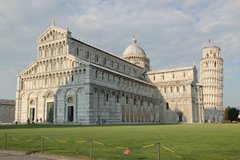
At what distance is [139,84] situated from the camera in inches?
2798

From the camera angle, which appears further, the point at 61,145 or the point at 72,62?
the point at 72,62

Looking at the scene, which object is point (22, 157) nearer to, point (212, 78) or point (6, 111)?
point (6, 111)

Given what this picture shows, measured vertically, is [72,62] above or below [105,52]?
below

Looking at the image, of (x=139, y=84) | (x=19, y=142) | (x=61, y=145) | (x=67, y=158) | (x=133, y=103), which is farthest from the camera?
(x=139, y=84)

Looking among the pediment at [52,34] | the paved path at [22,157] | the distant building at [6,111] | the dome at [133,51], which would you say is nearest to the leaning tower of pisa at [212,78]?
the dome at [133,51]

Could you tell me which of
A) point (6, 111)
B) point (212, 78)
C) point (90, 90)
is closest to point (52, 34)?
point (90, 90)

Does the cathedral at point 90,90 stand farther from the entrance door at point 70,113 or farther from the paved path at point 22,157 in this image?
the paved path at point 22,157

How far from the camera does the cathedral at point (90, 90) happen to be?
51.3 meters

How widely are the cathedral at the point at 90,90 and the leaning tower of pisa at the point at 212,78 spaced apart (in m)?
29.2

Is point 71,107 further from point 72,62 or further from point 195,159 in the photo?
point 195,159

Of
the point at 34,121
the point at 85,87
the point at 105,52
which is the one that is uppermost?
the point at 105,52

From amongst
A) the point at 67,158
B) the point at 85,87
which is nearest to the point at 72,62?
the point at 85,87

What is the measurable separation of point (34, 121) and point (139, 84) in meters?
Answer: 27.8

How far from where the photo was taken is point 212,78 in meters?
109
